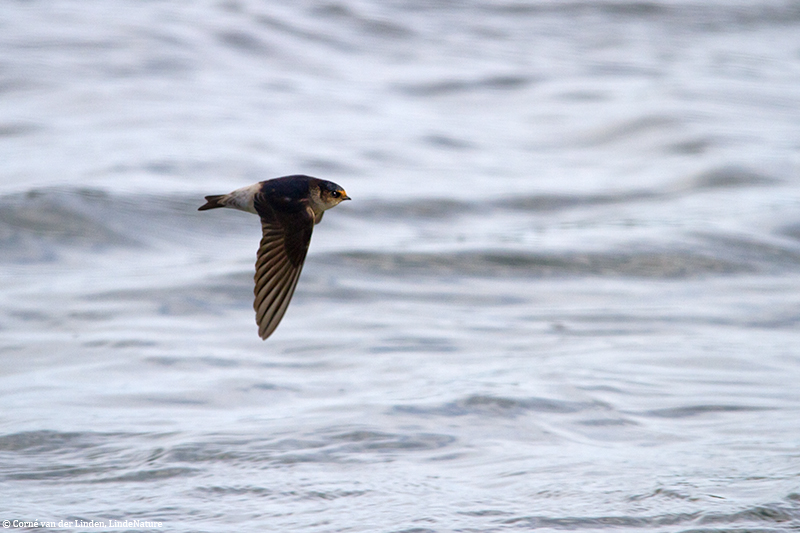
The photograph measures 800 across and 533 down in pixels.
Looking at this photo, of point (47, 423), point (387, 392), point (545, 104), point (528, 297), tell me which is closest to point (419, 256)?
point (528, 297)

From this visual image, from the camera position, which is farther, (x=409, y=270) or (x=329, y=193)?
(x=409, y=270)

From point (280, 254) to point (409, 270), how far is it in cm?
460

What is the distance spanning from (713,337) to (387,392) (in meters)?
2.25

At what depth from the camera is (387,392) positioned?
5531mm

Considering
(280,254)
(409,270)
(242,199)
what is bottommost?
(409,270)

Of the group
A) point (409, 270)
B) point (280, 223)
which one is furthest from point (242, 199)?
point (409, 270)

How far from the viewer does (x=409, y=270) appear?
790 cm

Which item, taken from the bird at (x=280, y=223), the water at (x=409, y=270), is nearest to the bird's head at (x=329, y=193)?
the bird at (x=280, y=223)

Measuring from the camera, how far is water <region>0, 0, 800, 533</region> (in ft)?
14.6

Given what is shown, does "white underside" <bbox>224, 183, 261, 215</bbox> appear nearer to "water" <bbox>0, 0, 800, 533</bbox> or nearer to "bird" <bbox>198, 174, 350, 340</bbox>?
"bird" <bbox>198, 174, 350, 340</bbox>

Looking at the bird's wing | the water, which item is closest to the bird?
the bird's wing

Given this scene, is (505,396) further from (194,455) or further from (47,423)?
(47,423)

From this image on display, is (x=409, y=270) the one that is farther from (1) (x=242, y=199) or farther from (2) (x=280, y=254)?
(1) (x=242, y=199)

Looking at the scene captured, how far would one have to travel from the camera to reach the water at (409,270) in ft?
14.6
